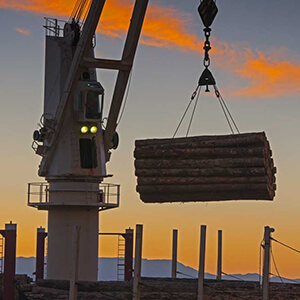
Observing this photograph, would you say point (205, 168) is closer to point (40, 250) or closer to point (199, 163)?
point (199, 163)

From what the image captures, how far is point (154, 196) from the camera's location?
110 feet

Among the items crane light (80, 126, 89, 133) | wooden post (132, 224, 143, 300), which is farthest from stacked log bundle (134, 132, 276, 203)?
crane light (80, 126, 89, 133)

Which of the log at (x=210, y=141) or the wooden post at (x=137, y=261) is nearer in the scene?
the wooden post at (x=137, y=261)

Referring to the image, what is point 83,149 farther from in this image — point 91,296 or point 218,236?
point 91,296

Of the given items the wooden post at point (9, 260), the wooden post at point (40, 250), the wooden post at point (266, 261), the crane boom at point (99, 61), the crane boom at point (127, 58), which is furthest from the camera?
the wooden post at point (40, 250)

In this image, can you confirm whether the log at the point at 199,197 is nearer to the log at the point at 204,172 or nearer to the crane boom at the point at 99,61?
the log at the point at 204,172

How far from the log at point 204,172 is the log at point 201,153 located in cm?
47

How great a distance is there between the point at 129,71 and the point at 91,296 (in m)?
11.6

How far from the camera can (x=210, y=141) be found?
32.6 m

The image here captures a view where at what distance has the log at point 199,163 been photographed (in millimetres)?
31859

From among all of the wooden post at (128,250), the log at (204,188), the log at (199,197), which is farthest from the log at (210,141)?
the wooden post at (128,250)

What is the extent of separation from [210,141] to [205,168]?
0.94 metres

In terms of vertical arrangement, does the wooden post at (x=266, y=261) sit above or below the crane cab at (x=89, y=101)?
below

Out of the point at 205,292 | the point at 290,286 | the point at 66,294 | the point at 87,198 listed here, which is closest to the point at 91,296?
the point at 66,294
